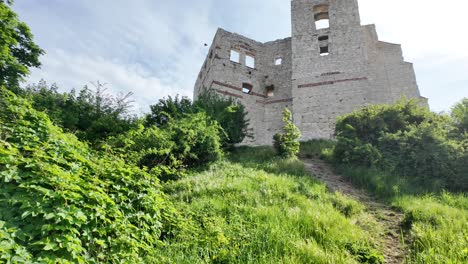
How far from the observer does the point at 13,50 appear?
1251 cm

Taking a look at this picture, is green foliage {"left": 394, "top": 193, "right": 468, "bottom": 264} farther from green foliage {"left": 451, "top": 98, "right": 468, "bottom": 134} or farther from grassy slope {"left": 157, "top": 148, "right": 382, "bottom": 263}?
green foliage {"left": 451, "top": 98, "right": 468, "bottom": 134}

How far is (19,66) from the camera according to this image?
436 inches

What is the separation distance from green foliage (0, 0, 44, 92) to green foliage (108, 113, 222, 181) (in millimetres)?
6171

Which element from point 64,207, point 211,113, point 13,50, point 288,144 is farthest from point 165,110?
point 64,207


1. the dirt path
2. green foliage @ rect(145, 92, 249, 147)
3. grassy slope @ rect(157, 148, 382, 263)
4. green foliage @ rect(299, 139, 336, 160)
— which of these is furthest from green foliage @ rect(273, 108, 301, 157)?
grassy slope @ rect(157, 148, 382, 263)

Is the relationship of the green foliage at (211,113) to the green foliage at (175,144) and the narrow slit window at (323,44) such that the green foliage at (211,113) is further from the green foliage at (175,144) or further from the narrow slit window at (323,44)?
the narrow slit window at (323,44)

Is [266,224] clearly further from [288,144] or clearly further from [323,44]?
[323,44]

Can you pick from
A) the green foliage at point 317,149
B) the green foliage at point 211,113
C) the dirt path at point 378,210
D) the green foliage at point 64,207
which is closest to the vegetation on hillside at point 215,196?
the green foliage at point 64,207

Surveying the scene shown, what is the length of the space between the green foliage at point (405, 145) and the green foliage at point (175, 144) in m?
4.46

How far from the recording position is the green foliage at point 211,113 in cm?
1155

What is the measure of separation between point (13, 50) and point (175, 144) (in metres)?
9.70

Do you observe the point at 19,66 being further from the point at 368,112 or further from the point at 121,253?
the point at 368,112

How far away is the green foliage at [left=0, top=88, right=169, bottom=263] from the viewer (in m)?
2.57

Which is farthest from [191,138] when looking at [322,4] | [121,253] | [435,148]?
[322,4]
